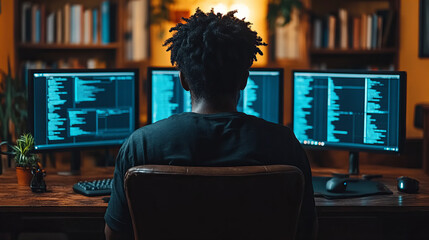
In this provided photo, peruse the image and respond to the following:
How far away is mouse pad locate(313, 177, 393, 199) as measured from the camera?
7.20 feet

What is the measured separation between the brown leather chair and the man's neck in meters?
0.26

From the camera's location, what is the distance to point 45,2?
501 cm

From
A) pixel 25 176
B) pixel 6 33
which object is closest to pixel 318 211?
pixel 25 176

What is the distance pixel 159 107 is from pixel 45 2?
2.59 meters

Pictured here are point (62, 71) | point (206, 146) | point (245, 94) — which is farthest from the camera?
point (245, 94)

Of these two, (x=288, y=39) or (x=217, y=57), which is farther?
(x=288, y=39)

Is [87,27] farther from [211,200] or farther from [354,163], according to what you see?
[211,200]

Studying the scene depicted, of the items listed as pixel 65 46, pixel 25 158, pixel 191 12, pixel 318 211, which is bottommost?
pixel 318 211

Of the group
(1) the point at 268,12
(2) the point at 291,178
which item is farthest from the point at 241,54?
(1) the point at 268,12

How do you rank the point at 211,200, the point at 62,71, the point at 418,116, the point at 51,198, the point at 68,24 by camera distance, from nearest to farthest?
the point at 211,200 → the point at 51,198 → the point at 62,71 → the point at 418,116 → the point at 68,24

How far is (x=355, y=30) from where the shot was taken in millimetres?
4895

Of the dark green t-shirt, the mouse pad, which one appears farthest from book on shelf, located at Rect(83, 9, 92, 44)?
the dark green t-shirt

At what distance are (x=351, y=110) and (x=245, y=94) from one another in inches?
18.7

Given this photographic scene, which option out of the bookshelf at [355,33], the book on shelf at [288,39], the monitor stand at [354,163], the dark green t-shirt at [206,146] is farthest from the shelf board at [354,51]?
the dark green t-shirt at [206,146]
